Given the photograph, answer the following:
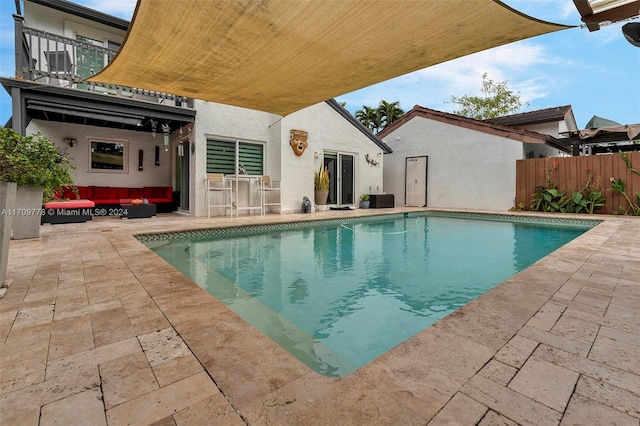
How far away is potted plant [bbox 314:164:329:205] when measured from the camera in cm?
1077

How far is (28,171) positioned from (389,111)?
28483mm

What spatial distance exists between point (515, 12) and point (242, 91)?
318 cm

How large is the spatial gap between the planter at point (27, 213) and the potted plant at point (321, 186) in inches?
292

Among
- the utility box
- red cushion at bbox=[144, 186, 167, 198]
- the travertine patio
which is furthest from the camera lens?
the utility box

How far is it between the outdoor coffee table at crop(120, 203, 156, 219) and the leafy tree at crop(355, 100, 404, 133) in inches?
910

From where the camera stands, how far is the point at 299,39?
113 inches

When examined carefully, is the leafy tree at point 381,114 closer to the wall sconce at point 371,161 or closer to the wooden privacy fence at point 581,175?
the wall sconce at point 371,161

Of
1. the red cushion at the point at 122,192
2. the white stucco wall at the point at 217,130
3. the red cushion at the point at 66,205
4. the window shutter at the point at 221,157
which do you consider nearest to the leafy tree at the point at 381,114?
the white stucco wall at the point at 217,130

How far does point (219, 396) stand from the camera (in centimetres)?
124

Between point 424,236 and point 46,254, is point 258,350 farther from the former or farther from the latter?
point 424,236

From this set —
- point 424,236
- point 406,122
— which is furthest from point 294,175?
point 406,122

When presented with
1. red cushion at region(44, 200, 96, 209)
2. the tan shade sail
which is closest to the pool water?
the tan shade sail

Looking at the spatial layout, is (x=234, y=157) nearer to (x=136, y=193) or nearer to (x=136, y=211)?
(x=136, y=211)

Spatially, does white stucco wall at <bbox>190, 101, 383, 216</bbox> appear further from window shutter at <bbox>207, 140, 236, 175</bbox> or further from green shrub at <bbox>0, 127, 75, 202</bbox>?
green shrub at <bbox>0, 127, 75, 202</bbox>
